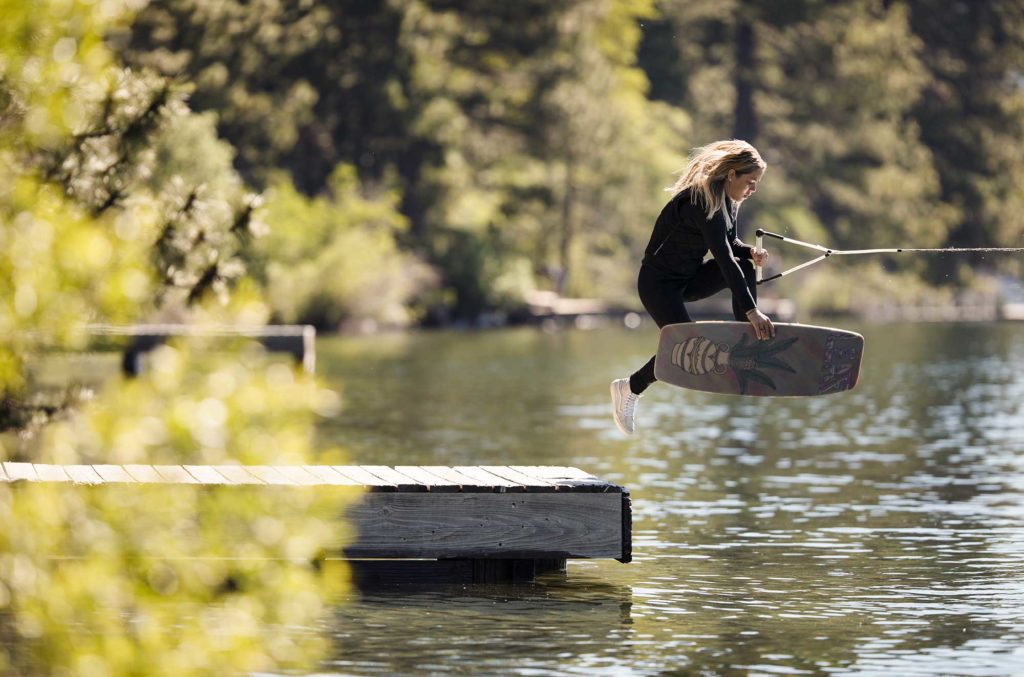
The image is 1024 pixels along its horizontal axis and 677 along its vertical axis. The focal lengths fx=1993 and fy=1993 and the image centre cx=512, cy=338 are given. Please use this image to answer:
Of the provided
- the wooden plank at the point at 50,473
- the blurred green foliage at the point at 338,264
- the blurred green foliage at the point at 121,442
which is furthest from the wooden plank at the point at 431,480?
the blurred green foliage at the point at 338,264

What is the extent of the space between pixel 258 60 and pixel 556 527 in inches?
2325

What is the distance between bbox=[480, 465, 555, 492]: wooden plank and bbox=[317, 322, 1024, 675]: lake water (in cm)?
65

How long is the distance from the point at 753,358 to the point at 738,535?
8.47 feet

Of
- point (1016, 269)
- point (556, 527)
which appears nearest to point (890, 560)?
point (556, 527)

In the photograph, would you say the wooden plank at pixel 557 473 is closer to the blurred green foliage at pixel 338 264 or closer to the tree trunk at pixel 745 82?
the blurred green foliage at pixel 338 264

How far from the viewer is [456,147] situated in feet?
245

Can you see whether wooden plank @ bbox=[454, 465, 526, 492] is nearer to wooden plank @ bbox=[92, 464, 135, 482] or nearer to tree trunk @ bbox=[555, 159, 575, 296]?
wooden plank @ bbox=[92, 464, 135, 482]

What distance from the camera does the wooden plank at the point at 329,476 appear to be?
11655mm

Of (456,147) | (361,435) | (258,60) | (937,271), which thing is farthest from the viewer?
(937,271)

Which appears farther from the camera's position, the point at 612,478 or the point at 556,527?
the point at 612,478

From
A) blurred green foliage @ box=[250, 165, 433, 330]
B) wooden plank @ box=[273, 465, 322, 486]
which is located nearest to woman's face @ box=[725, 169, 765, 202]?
wooden plank @ box=[273, 465, 322, 486]

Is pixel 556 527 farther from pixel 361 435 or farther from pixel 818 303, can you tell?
pixel 818 303

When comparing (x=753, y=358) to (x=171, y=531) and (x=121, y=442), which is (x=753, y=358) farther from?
(x=121, y=442)

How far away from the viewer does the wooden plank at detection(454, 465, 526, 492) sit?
1180 centimetres
